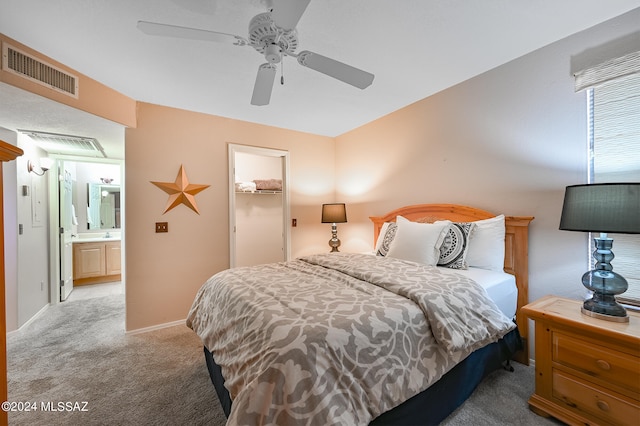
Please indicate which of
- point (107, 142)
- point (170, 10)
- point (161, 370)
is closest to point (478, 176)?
point (170, 10)

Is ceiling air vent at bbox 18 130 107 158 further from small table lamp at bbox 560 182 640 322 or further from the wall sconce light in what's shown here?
small table lamp at bbox 560 182 640 322

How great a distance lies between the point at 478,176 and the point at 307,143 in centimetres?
241

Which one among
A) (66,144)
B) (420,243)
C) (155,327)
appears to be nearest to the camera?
(420,243)

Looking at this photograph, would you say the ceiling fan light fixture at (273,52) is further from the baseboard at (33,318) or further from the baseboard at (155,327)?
the baseboard at (33,318)

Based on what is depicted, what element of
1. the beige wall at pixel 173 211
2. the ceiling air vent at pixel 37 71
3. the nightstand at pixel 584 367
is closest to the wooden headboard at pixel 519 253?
the nightstand at pixel 584 367

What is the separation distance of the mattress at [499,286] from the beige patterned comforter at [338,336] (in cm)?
20

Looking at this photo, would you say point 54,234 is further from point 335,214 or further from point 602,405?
point 602,405

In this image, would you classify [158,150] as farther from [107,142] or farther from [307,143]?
[307,143]

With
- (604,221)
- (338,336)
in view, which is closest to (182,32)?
(338,336)

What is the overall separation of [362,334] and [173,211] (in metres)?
2.67

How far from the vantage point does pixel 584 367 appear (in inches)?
57.0

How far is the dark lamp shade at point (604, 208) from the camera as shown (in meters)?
1.33

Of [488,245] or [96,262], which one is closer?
[488,245]

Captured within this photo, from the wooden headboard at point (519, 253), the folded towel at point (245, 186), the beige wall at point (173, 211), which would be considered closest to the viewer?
the wooden headboard at point (519, 253)
